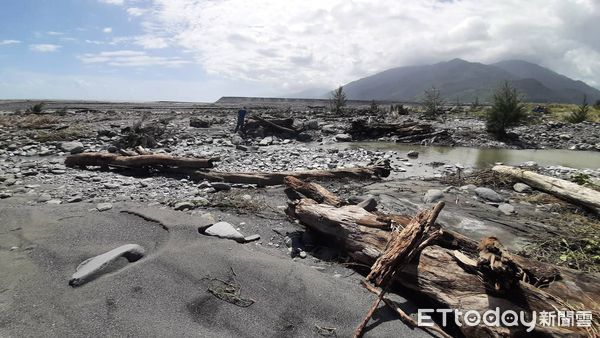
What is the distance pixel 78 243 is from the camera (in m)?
→ 4.62

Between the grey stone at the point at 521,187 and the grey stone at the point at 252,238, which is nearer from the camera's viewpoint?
the grey stone at the point at 252,238

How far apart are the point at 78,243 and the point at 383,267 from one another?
4041 mm

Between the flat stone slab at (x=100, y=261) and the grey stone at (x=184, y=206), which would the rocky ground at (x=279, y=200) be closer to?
the grey stone at (x=184, y=206)

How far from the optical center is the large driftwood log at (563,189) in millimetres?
6520

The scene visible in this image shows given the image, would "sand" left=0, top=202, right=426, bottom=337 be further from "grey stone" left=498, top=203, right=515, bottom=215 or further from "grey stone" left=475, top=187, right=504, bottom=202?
"grey stone" left=475, top=187, right=504, bottom=202

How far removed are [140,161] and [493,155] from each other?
14495 millimetres

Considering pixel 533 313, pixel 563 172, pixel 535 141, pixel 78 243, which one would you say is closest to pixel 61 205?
pixel 78 243

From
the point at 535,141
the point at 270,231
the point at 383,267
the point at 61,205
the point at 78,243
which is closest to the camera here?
the point at 383,267

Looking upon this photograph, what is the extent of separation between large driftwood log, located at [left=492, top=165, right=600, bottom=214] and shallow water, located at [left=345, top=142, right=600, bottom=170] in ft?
13.1

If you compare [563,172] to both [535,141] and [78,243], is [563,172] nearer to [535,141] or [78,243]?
[535,141]

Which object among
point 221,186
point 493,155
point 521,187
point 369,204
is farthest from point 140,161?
point 493,155

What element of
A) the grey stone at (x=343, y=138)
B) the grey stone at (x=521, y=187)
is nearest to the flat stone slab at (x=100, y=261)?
the grey stone at (x=521, y=187)

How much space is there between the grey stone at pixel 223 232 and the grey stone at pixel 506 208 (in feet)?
17.0

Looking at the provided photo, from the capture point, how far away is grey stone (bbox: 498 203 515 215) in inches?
262
